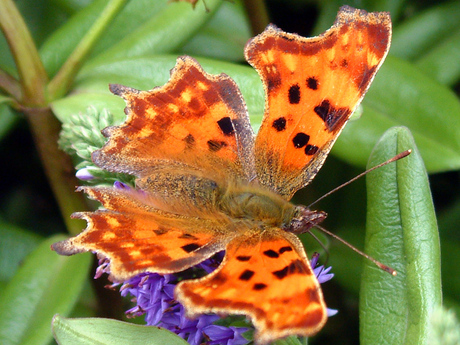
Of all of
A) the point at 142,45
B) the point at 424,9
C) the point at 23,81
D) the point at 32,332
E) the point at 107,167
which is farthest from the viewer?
the point at 424,9

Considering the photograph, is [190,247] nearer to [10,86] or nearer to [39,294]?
[39,294]

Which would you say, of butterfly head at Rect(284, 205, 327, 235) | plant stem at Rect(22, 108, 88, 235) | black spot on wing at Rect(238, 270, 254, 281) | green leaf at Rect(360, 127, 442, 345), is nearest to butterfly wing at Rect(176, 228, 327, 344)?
black spot on wing at Rect(238, 270, 254, 281)

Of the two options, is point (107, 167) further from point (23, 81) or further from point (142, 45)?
point (142, 45)

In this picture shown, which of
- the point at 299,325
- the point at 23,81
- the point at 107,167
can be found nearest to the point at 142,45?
the point at 23,81

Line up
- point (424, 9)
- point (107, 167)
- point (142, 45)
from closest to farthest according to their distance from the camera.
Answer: point (107, 167) → point (142, 45) → point (424, 9)

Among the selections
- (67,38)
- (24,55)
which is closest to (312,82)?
(24,55)

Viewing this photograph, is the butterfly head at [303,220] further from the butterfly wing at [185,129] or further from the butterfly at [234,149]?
the butterfly wing at [185,129]
